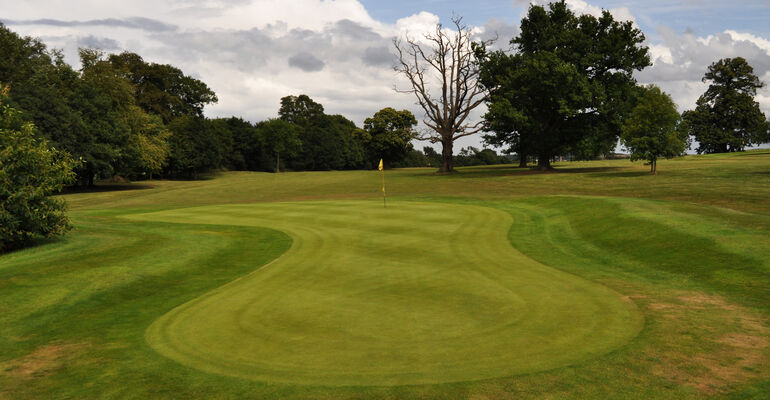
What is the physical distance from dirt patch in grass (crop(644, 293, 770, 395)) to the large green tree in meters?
52.8

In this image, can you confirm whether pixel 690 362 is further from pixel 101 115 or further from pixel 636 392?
pixel 101 115

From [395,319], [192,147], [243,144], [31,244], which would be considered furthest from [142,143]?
[395,319]

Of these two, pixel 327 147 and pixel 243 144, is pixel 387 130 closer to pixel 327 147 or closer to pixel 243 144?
pixel 327 147

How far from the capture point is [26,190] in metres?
19.2

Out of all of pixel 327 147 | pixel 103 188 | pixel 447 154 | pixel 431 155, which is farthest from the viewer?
pixel 431 155

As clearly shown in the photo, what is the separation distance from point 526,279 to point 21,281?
46.6ft

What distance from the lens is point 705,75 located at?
341 feet

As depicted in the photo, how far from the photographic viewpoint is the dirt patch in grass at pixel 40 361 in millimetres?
8239

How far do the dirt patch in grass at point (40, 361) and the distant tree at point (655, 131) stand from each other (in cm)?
5723

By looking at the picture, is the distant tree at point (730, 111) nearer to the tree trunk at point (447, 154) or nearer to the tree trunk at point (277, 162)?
the tree trunk at point (447, 154)

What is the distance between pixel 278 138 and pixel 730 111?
9663 centimetres

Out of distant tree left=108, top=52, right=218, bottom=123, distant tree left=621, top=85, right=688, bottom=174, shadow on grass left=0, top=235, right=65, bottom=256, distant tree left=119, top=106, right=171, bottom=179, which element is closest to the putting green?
shadow on grass left=0, top=235, right=65, bottom=256

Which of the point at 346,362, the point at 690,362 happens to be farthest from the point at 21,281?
the point at 690,362

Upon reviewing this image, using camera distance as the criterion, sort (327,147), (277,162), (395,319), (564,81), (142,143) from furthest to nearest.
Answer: (327,147)
(277,162)
(142,143)
(564,81)
(395,319)
